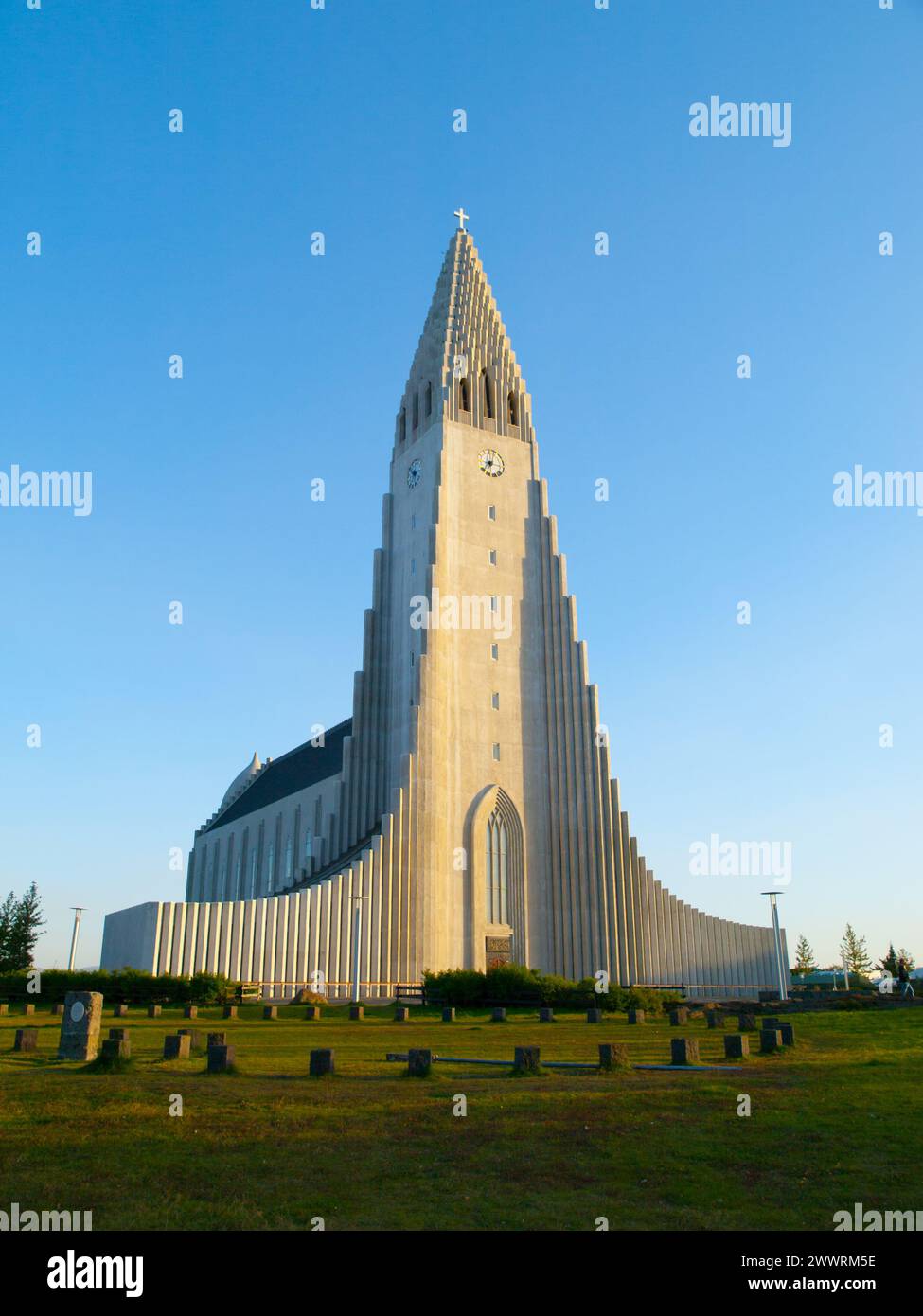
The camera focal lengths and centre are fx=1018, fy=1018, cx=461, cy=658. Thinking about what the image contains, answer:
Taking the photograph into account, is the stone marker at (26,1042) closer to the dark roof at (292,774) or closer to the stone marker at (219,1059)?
the stone marker at (219,1059)

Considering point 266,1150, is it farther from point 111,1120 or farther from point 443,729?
point 443,729

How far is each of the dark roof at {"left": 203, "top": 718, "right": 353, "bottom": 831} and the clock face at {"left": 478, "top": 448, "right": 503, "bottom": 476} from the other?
17.7 metres

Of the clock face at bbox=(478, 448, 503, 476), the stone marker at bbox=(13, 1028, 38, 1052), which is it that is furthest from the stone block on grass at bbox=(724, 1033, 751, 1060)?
the clock face at bbox=(478, 448, 503, 476)

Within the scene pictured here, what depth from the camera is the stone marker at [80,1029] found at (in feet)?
60.6

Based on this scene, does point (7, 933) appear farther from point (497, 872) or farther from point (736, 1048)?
point (736, 1048)

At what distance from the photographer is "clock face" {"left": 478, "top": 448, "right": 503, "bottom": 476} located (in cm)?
6184

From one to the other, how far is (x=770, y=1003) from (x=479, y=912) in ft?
64.0

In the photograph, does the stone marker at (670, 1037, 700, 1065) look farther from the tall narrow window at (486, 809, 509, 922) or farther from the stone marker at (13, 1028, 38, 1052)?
the tall narrow window at (486, 809, 509, 922)

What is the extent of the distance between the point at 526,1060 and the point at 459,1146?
5.94m

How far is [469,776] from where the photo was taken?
55.9 metres

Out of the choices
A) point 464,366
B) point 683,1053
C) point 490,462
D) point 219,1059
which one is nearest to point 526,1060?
point 683,1053

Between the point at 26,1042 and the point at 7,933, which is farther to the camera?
the point at 7,933

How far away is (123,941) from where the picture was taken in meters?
48.4
